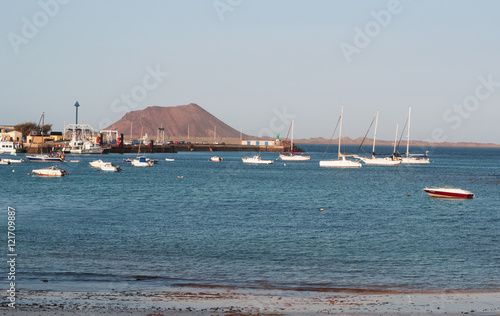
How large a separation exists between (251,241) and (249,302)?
13.9 metres

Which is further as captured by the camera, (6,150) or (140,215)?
(6,150)

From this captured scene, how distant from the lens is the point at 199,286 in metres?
21.9

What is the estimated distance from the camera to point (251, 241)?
3303cm

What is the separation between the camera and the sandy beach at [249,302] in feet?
57.7

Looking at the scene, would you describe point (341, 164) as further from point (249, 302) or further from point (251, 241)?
point (249, 302)

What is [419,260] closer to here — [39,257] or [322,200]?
[39,257]

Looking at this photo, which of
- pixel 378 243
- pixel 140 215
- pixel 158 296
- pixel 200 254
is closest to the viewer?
pixel 158 296

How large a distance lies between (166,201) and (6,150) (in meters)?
137

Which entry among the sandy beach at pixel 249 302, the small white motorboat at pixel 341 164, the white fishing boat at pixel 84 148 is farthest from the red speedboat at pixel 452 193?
the white fishing boat at pixel 84 148

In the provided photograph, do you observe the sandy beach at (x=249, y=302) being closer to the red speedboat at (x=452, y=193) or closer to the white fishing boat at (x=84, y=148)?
the red speedboat at (x=452, y=193)

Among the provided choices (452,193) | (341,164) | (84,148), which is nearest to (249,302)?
(452,193)

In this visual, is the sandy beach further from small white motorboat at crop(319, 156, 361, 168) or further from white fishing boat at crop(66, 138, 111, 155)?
white fishing boat at crop(66, 138, 111, 155)

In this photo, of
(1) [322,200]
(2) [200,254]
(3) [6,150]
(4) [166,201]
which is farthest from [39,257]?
(3) [6,150]

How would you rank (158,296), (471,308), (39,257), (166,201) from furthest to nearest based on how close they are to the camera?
1. (166,201)
2. (39,257)
3. (158,296)
4. (471,308)
